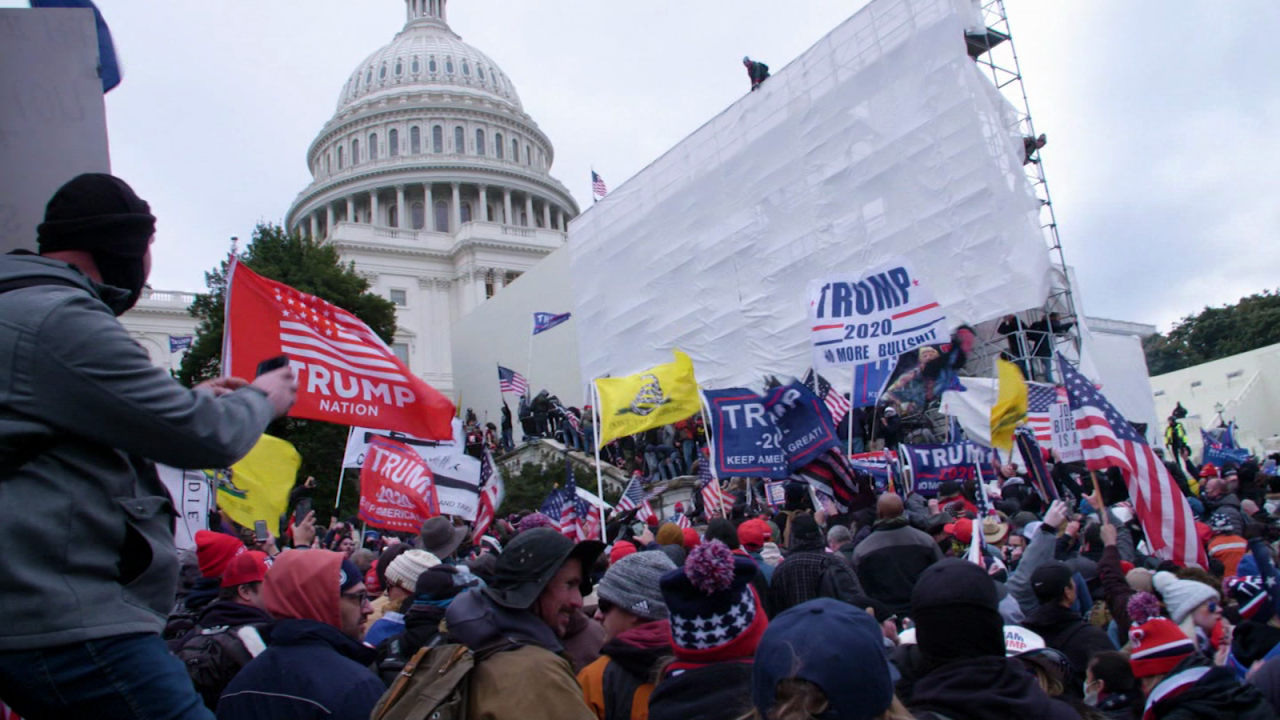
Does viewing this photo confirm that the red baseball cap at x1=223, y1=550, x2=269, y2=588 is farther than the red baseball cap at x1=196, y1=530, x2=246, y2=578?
No

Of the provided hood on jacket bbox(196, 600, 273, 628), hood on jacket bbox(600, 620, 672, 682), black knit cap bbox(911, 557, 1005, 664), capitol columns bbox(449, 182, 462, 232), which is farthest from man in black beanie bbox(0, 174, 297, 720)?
capitol columns bbox(449, 182, 462, 232)

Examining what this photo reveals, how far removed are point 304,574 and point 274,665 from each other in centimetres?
34

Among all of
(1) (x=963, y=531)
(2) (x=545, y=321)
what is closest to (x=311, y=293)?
(2) (x=545, y=321)

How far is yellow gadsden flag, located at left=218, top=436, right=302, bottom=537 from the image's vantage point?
8.88m

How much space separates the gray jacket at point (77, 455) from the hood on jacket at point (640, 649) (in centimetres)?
160

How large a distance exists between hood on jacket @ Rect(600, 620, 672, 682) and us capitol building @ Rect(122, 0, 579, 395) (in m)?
51.8

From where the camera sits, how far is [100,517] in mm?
1799

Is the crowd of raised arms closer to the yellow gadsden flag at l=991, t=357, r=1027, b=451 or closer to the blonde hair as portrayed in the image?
the blonde hair

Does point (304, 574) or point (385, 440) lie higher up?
point (385, 440)

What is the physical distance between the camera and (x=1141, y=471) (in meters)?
6.45

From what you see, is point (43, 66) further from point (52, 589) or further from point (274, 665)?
point (274, 665)

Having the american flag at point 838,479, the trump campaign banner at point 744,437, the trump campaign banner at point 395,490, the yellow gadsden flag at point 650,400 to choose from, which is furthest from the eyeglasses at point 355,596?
the yellow gadsden flag at point 650,400

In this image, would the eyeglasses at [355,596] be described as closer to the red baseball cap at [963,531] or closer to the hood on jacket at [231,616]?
the hood on jacket at [231,616]

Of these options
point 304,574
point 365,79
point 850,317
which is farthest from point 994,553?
point 365,79
